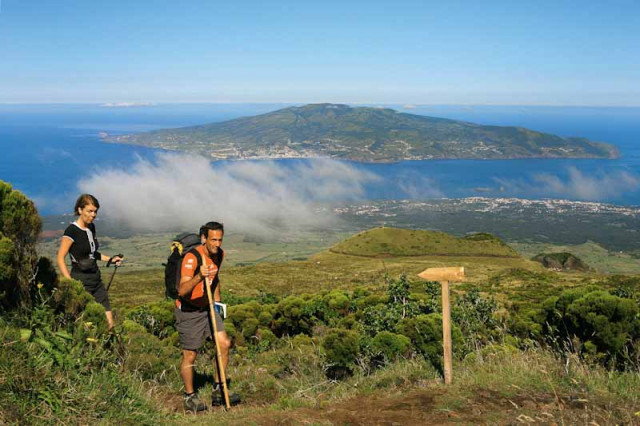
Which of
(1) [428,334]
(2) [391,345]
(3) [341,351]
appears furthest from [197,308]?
(1) [428,334]

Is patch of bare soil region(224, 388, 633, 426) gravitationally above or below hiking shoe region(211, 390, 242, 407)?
above

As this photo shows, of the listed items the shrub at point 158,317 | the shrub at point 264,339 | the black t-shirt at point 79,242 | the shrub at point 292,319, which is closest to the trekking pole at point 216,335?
the black t-shirt at point 79,242

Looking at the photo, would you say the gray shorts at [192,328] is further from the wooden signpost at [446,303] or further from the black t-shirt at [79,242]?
the wooden signpost at [446,303]

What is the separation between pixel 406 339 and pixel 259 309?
333 inches

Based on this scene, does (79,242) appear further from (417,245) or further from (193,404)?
(417,245)

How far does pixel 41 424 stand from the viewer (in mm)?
4121

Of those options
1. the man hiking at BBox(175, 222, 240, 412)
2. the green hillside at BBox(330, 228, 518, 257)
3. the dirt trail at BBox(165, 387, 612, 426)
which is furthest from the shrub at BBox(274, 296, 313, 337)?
the green hillside at BBox(330, 228, 518, 257)

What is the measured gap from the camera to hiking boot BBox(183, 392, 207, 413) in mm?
6371

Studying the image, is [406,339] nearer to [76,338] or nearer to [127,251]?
[76,338]

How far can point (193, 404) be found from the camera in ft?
21.0

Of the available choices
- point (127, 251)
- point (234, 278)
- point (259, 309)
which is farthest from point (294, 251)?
point (259, 309)

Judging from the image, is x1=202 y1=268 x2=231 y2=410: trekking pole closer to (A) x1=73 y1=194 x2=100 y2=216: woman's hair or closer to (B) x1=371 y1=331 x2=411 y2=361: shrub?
(A) x1=73 y1=194 x2=100 y2=216: woman's hair

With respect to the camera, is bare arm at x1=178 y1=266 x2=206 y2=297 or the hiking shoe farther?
the hiking shoe

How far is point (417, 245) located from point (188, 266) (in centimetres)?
8834
